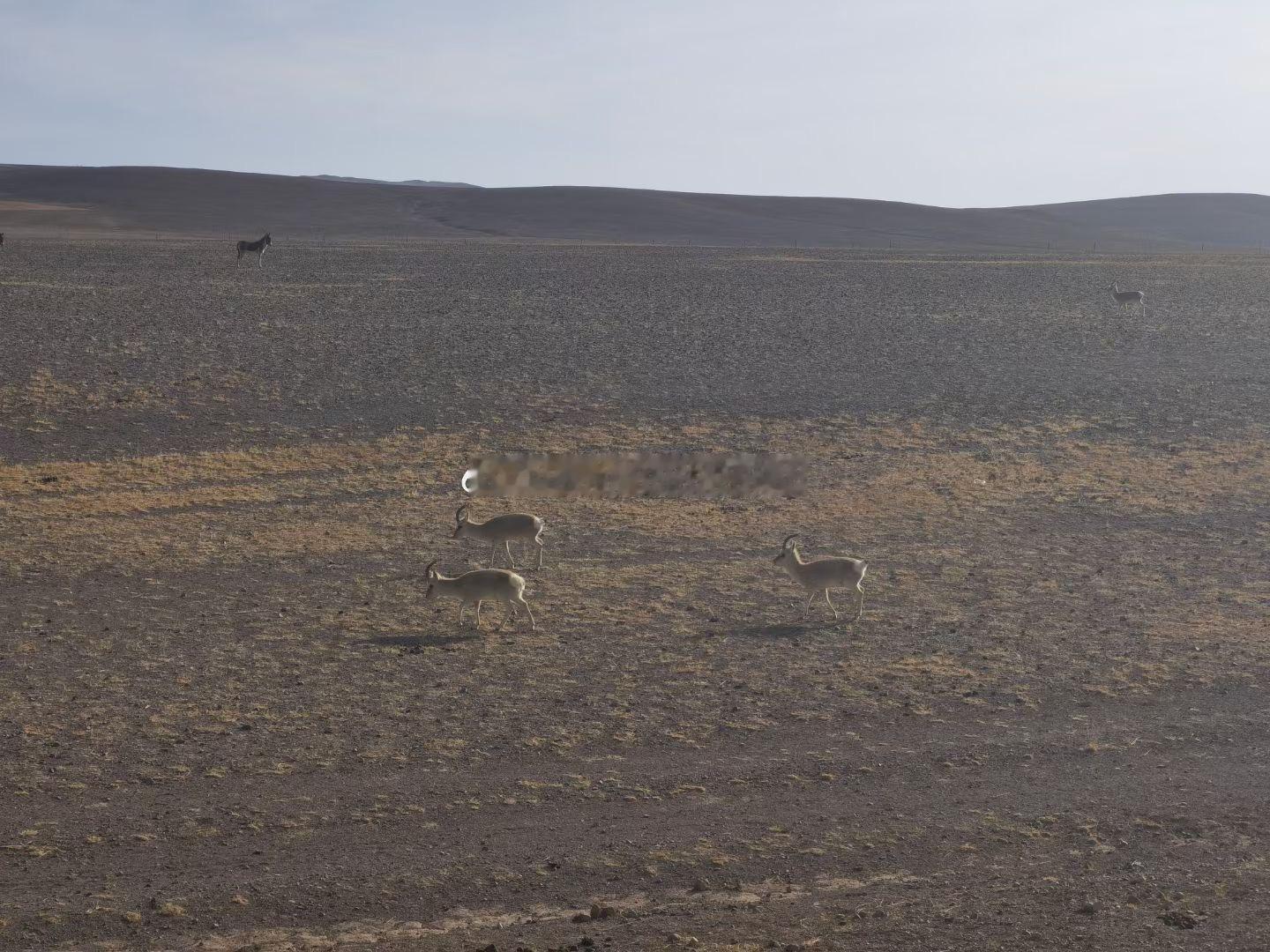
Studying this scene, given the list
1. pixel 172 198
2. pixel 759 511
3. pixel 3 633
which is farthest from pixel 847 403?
pixel 172 198

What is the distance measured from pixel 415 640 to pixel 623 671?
6.85 ft

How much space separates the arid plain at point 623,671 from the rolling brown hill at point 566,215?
2082 inches

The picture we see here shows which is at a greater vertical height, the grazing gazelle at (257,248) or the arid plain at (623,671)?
the grazing gazelle at (257,248)

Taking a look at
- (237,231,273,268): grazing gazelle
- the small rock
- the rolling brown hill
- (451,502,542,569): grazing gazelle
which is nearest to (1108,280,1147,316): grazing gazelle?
(237,231,273,268): grazing gazelle

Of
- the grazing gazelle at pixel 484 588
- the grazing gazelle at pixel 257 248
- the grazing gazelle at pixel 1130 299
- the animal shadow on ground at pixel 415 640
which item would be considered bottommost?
the animal shadow on ground at pixel 415 640

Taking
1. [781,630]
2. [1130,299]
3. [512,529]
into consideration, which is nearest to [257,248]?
[1130,299]

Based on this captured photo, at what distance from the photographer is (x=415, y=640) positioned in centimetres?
1229

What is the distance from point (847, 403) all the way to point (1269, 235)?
10858cm

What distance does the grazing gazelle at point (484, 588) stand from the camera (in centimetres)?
1257

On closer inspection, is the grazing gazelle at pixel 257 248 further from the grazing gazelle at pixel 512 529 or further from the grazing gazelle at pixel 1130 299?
the grazing gazelle at pixel 512 529

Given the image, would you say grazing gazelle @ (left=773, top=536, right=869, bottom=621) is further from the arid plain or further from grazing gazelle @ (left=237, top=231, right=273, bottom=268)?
grazing gazelle @ (left=237, top=231, right=273, bottom=268)

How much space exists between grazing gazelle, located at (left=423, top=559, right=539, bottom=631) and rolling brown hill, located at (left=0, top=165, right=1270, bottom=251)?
64794 millimetres

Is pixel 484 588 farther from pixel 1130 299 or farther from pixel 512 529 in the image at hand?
pixel 1130 299

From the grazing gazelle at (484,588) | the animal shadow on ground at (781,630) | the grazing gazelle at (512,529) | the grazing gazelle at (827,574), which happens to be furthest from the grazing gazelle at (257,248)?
the animal shadow on ground at (781,630)
